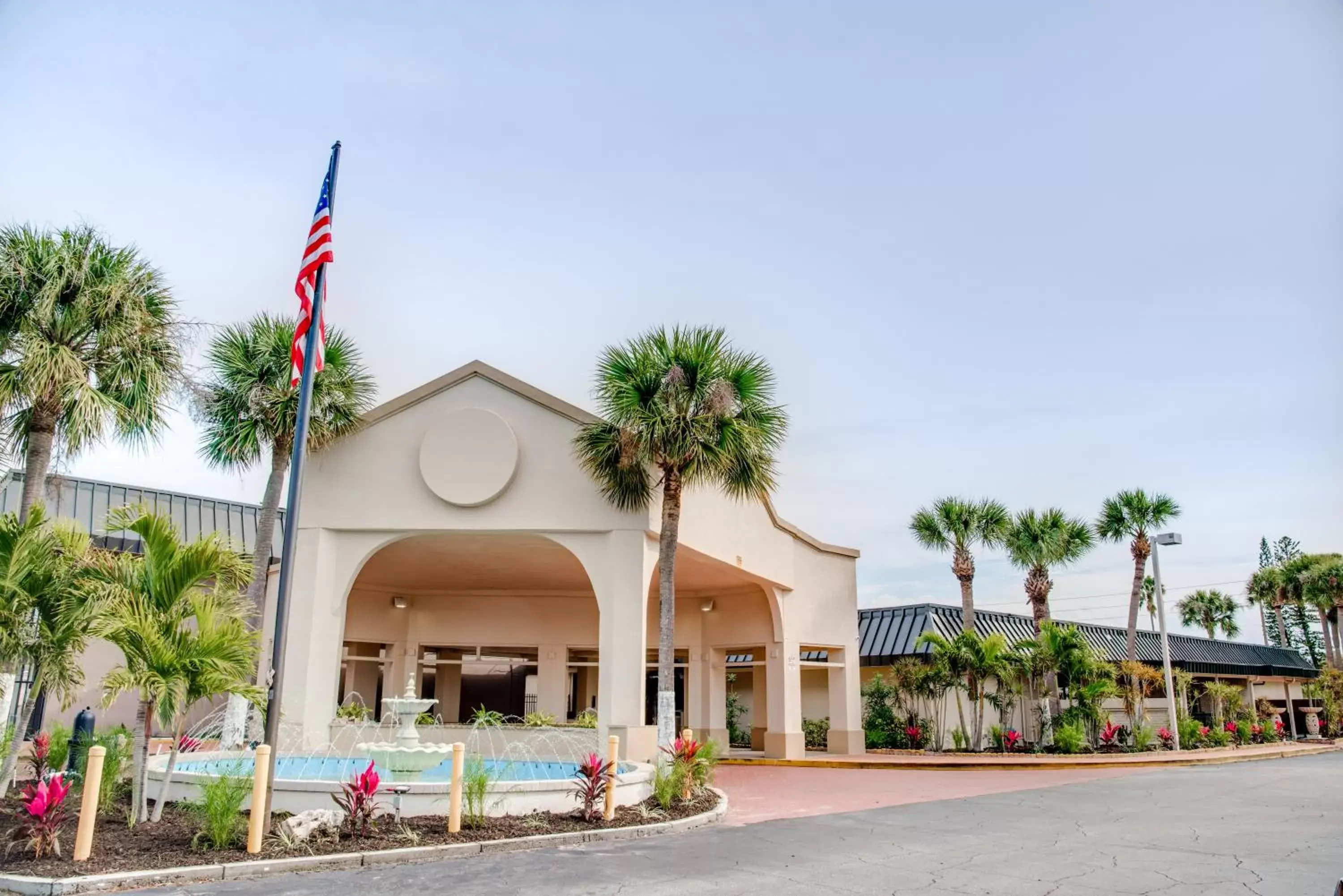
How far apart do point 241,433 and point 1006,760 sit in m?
19.7

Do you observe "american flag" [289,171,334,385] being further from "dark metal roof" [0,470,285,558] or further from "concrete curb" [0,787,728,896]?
"dark metal roof" [0,470,285,558]

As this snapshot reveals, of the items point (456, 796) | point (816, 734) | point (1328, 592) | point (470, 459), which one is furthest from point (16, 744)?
point (1328, 592)

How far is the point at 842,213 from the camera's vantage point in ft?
52.3

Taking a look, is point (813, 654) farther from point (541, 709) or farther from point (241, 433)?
point (241, 433)

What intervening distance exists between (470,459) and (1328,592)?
47053mm

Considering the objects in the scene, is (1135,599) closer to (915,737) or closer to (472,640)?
(915,737)

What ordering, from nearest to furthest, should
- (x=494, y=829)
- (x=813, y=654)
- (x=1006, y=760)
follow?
(x=494, y=829) → (x=1006, y=760) → (x=813, y=654)

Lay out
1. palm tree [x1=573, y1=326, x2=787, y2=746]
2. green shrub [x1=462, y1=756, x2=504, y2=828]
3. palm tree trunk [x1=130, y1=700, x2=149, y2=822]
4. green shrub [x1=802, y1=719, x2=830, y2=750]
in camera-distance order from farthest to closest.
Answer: green shrub [x1=802, y1=719, x2=830, y2=750], palm tree [x1=573, y1=326, x2=787, y2=746], green shrub [x1=462, y1=756, x2=504, y2=828], palm tree trunk [x1=130, y1=700, x2=149, y2=822]

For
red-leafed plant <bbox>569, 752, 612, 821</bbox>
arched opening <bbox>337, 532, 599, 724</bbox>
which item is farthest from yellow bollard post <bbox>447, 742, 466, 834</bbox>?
arched opening <bbox>337, 532, 599, 724</bbox>

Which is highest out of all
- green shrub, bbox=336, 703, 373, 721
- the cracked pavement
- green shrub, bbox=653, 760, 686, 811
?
green shrub, bbox=336, 703, 373, 721

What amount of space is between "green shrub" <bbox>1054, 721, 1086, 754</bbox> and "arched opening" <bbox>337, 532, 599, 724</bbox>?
Answer: 550 inches

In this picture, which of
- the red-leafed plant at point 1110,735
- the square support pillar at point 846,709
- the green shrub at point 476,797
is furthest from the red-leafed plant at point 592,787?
the red-leafed plant at point 1110,735

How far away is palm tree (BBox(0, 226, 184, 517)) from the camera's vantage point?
1343cm

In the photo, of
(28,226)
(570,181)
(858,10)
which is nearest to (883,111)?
(858,10)
